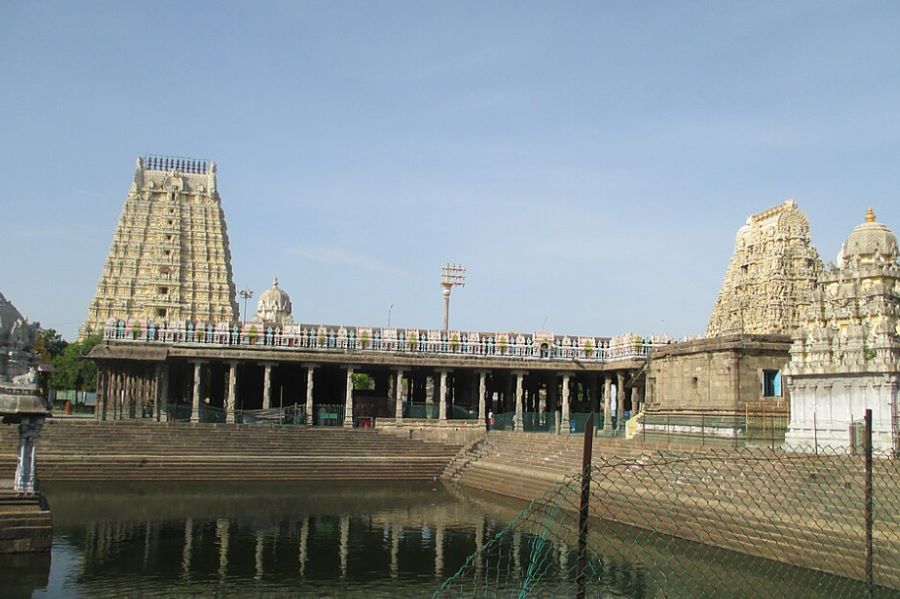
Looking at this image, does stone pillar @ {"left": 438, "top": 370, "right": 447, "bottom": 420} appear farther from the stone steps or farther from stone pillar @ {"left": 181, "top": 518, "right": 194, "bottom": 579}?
stone pillar @ {"left": 181, "top": 518, "right": 194, "bottom": 579}

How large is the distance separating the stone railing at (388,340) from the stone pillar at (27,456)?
66.9ft

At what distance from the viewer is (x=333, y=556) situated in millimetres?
16938

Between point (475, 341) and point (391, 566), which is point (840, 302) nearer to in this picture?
point (391, 566)

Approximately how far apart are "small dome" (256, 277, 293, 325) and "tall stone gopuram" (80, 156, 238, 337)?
16.3ft

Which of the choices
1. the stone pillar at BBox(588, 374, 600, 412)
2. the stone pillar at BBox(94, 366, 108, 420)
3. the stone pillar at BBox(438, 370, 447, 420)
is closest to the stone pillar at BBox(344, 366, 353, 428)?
the stone pillar at BBox(438, 370, 447, 420)

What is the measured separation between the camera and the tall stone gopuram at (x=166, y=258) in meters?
59.9

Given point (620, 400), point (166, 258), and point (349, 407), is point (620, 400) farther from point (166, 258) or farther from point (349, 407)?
point (166, 258)

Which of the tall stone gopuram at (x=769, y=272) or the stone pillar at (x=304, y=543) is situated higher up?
the tall stone gopuram at (x=769, y=272)

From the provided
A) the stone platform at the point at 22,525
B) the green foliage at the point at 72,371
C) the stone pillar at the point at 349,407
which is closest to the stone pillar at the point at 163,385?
the stone pillar at the point at 349,407

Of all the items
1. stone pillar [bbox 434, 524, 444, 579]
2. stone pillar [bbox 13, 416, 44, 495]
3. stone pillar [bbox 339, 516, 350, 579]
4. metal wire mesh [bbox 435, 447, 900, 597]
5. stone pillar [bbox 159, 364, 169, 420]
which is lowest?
stone pillar [bbox 339, 516, 350, 579]

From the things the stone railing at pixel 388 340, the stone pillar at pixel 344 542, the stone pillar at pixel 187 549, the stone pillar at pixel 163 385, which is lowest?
the stone pillar at pixel 344 542

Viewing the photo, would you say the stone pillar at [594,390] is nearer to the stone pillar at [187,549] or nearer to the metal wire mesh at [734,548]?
the metal wire mesh at [734,548]

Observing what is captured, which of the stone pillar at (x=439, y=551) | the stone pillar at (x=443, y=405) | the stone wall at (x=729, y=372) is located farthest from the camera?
the stone pillar at (x=443, y=405)

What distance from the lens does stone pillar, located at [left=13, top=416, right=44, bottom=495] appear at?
15820 mm
